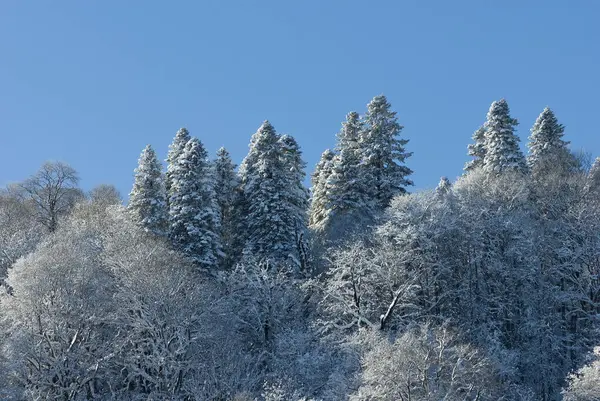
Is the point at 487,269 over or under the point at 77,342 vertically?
over

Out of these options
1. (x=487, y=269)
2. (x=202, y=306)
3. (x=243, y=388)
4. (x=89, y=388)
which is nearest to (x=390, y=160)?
(x=487, y=269)

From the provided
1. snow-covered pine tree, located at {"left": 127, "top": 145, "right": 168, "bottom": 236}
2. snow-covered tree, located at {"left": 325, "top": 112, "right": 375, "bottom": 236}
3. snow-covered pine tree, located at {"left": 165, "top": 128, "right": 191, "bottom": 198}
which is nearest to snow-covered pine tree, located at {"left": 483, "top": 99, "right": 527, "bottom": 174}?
snow-covered tree, located at {"left": 325, "top": 112, "right": 375, "bottom": 236}

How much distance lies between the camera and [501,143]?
194ft

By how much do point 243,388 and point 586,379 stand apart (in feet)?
58.2

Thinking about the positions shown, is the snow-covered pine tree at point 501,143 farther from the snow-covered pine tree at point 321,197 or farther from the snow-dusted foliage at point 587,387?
the snow-dusted foliage at point 587,387

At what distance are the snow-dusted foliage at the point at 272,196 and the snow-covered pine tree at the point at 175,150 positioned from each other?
528 cm

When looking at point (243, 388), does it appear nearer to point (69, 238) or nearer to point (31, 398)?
point (31, 398)

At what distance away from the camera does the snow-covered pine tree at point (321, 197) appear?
5341 cm

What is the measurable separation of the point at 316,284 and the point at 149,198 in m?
14.6

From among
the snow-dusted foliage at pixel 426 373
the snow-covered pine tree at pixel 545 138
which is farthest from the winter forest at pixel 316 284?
the snow-covered pine tree at pixel 545 138

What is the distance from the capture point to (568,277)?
1757 inches

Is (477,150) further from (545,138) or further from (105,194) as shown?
(105,194)

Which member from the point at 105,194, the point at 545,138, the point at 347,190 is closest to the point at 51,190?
the point at 105,194

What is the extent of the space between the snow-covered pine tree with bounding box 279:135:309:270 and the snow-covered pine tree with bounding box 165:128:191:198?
816 cm
